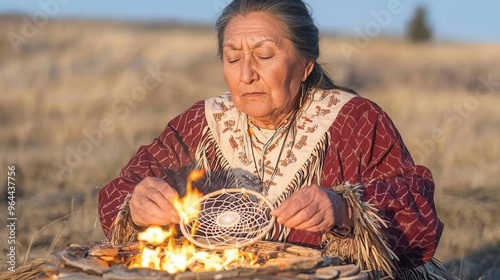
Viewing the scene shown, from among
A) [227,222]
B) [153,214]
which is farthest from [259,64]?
[153,214]

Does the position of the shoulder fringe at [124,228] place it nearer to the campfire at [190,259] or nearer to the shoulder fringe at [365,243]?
the campfire at [190,259]

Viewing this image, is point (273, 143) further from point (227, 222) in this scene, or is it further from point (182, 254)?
point (182, 254)

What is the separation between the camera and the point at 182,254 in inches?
132

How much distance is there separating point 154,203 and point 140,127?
23.7 feet

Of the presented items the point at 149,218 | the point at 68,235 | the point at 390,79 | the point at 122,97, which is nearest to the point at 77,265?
the point at 149,218

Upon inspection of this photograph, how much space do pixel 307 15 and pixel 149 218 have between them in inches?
45.7

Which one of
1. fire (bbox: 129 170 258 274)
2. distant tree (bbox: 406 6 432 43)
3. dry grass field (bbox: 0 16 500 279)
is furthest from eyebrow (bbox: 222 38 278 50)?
distant tree (bbox: 406 6 432 43)

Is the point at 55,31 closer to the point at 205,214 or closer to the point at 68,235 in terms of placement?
the point at 68,235

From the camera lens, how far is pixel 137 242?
3.46m

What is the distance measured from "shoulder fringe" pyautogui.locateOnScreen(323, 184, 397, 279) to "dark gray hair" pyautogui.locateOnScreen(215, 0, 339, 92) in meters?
0.80

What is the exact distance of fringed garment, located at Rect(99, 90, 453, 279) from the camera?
3473 millimetres

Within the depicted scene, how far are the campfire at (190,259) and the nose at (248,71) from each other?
43cm

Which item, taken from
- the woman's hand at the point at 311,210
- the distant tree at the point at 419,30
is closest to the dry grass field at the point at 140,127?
the woman's hand at the point at 311,210

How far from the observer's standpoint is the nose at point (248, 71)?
3.86m
